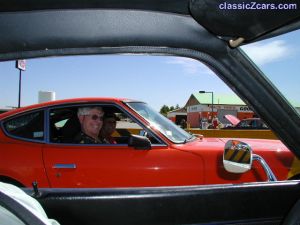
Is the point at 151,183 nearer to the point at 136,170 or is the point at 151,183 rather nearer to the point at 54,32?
the point at 136,170

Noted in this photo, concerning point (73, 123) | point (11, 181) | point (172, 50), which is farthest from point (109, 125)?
point (172, 50)

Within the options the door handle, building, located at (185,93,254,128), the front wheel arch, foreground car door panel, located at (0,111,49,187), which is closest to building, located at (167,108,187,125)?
building, located at (185,93,254,128)

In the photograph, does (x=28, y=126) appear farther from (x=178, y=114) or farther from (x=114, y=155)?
(x=178, y=114)

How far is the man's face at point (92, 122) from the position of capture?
15.2 ft

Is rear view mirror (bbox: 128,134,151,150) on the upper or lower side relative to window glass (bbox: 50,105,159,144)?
lower

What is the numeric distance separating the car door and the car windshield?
0.70 feet

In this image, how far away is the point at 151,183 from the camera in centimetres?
397

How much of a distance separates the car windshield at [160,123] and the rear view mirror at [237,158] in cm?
211

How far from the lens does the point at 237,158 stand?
210 cm

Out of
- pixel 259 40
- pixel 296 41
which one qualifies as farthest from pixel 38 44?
pixel 296 41

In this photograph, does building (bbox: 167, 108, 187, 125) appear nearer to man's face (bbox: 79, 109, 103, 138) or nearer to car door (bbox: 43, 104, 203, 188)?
car door (bbox: 43, 104, 203, 188)

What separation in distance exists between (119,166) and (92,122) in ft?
2.75

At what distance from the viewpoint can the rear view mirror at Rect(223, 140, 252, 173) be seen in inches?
79.1


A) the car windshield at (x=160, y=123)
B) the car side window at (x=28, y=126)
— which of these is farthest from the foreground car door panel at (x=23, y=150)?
the car windshield at (x=160, y=123)
